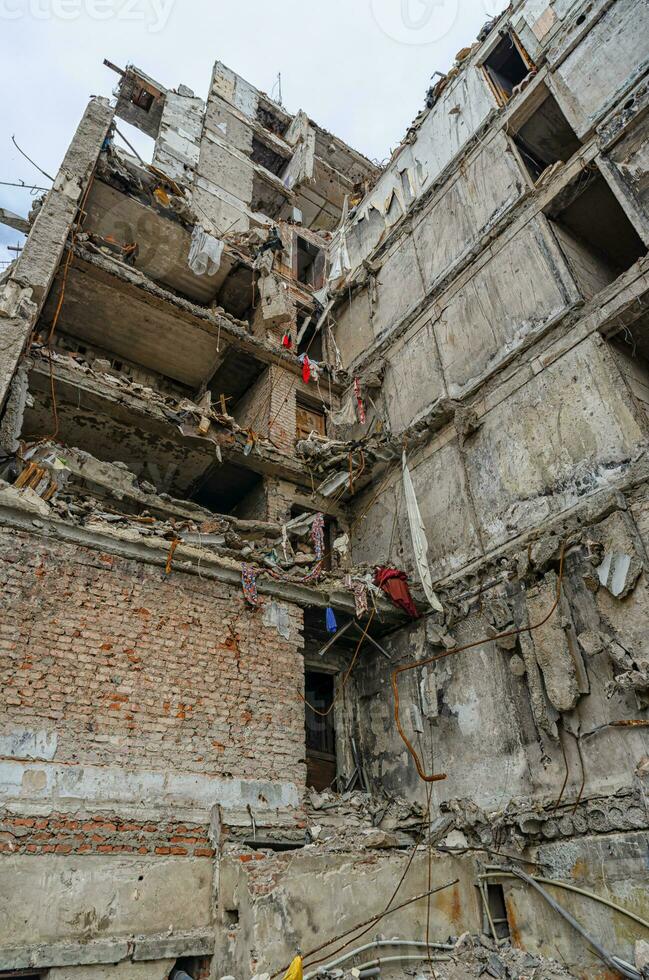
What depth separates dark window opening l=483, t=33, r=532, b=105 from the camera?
14087 mm

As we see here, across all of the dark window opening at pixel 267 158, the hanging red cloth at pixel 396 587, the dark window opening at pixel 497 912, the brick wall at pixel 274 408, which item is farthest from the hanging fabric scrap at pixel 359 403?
the dark window opening at pixel 267 158

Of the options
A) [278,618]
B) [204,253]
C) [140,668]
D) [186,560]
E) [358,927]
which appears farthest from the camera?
[204,253]

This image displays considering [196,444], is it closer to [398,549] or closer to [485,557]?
[398,549]

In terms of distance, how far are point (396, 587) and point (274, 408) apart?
6.49 metres

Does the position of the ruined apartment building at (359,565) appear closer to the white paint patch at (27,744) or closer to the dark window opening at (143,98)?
the white paint patch at (27,744)

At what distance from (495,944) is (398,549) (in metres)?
6.87

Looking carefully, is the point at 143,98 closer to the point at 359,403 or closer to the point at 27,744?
the point at 359,403

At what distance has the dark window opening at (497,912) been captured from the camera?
7.20m

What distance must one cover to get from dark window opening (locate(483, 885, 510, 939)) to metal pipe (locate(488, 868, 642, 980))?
40cm

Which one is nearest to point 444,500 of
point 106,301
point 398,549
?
point 398,549

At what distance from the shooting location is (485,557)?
9.92m

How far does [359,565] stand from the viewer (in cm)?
1130

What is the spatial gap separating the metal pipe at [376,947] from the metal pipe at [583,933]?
1318 millimetres

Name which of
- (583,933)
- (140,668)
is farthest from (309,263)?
(583,933)
